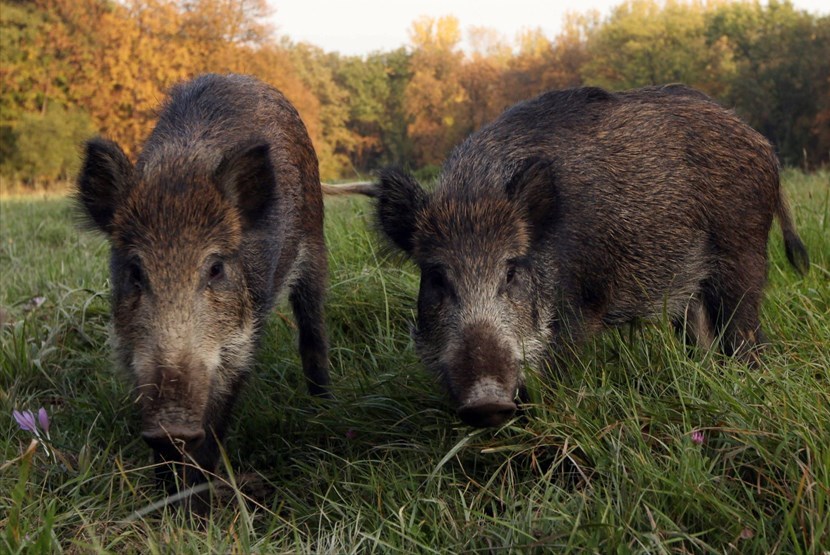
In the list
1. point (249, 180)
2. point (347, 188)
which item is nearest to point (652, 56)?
point (347, 188)

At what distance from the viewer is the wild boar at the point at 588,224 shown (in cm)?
322

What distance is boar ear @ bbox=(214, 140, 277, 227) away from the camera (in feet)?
10.9

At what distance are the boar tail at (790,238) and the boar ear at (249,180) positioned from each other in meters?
2.47

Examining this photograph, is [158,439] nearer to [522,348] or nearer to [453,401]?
[453,401]

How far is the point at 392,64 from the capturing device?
192ft

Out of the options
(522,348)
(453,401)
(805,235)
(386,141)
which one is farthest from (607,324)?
(386,141)

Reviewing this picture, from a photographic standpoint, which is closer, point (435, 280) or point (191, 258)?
point (191, 258)

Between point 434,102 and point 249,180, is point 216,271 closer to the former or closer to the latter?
point 249,180

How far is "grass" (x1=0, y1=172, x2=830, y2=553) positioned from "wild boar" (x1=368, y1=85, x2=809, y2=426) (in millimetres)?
205

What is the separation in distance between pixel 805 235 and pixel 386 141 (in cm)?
4576

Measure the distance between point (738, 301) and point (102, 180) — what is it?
2.70 m

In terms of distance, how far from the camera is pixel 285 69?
106 ft

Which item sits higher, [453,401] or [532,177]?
[532,177]

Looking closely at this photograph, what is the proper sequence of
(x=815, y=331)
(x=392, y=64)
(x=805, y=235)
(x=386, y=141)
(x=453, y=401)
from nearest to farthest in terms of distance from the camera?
1. (x=453, y=401)
2. (x=815, y=331)
3. (x=805, y=235)
4. (x=386, y=141)
5. (x=392, y=64)
